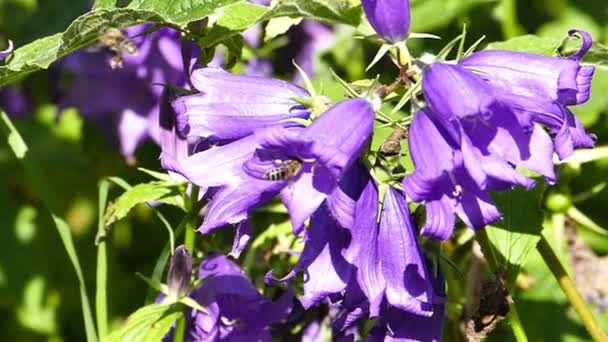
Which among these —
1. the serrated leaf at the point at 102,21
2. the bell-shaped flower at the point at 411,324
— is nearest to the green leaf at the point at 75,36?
the serrated leaf at the point at 102,21

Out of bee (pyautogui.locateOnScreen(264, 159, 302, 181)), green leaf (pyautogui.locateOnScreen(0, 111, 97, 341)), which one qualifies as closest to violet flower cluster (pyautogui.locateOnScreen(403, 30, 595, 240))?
bee (pyautogui.locateOnScreen(264, 159, 302, 181))

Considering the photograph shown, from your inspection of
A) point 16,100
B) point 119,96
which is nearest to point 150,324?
point 119,96

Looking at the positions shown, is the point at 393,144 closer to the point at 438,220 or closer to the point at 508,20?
the point at 438,220

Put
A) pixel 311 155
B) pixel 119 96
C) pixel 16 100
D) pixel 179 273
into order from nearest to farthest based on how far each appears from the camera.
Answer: pixel 311 155
pixel 179 273
pixel 119 96
pixel 16 100

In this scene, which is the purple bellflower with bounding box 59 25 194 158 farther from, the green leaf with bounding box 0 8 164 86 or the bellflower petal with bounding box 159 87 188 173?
the green leaf with bounding box 0 8 164 86

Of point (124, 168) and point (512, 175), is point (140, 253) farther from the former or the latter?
point (512, 175)

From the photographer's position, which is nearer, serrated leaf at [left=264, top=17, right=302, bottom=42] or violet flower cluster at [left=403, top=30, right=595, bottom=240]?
violet flower cluster at [left=403, top=30, right=595, bottom=240]

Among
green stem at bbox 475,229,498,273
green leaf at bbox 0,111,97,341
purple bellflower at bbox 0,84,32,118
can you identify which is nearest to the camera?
green stem at bbox 475,229,498,273
